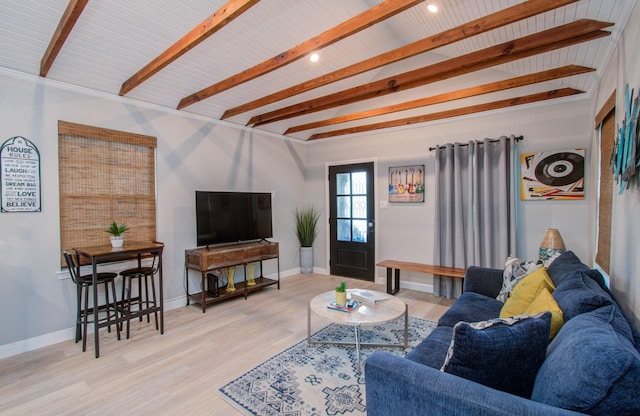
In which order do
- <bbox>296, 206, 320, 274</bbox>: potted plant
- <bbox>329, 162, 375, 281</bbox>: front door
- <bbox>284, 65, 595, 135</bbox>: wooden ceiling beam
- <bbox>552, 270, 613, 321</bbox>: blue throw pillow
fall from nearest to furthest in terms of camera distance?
<bbox>552, 270, 613, 321</bbox>: blue throw pillow
<bbox>284, 65, 595, 135</bbox>: wooden ceiling beam
<bbox>329, 162, 375, 281</bbox>: front door
<bbox>296, 206, 320, 274</bbox>: potted plant

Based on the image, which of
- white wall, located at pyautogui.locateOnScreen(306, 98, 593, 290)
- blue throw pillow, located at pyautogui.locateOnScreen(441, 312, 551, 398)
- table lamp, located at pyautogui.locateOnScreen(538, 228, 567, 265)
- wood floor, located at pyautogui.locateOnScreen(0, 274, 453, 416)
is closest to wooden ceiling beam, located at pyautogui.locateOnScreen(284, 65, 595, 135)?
white wall, located at pyautogui.locateOnScreen(306, 98, 593, 290)

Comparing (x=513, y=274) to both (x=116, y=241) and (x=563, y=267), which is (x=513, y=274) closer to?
(x=563, y=267)

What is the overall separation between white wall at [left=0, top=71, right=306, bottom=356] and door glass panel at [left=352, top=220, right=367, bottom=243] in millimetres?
1353

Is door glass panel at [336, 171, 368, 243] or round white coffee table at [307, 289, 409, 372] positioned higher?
door glass panel at [336, 171, 368, 243]

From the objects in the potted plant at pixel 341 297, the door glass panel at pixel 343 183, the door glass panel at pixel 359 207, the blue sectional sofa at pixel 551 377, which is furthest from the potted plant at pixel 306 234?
the blue sectional sofa at pixel 551 377

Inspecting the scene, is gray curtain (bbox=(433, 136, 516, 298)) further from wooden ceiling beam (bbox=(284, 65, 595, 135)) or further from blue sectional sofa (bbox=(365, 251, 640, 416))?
blue sectional sofa (bbox=(365, 251, 640, 416))

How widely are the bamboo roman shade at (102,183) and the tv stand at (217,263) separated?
0.59 m

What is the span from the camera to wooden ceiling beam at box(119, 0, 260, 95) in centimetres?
209

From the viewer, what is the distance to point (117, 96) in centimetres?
345

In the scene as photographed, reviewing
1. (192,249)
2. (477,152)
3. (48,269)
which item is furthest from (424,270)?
(48,269)

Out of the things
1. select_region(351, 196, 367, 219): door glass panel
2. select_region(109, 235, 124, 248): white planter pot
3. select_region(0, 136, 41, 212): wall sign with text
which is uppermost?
select_region(0, 136, 41, 212): wall sign with text

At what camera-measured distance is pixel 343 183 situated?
5.49 meters

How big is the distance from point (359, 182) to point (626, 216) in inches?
144

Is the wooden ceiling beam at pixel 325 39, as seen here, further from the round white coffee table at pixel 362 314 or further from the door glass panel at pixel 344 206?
the door glass panel at pixel 344 206
